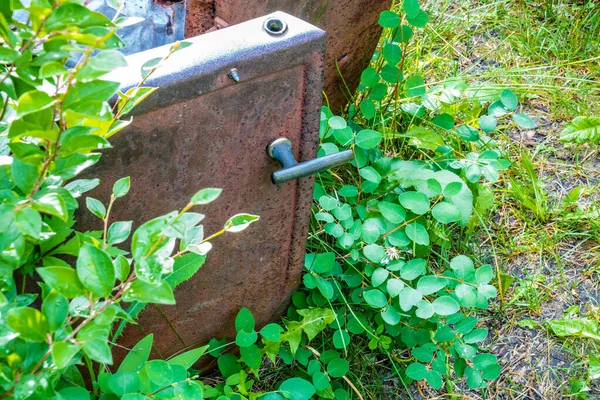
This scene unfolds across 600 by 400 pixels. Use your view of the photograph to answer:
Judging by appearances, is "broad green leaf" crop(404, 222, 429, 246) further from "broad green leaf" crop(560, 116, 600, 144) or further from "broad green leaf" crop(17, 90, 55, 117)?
"broad green leaf" crop(17, 90, 55, 117)

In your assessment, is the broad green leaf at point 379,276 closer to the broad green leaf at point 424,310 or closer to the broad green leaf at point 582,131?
the broad green leaf at point 424,310

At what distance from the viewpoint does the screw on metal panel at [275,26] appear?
144cm

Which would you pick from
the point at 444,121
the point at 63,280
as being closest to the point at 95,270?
the point at 63,280

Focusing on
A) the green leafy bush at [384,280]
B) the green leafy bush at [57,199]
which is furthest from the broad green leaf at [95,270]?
the green leafy bush at [384,280]

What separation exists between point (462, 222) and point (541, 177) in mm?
723

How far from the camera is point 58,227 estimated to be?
1289 mm

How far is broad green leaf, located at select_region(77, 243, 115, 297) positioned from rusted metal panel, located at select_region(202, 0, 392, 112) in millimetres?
1177

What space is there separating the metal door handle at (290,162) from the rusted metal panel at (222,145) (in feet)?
0.07

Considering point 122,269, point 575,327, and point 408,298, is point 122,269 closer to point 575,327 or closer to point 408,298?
point 408,298

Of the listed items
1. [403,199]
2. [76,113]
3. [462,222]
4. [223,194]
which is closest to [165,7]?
[223,194]

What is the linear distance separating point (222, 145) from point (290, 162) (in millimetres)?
157

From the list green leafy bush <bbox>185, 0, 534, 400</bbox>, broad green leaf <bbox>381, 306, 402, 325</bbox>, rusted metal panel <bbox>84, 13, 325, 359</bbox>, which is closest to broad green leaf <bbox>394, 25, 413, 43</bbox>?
green leafy bush <bbox>185, 0, 534, 400</bbox>

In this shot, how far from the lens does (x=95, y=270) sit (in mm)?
945

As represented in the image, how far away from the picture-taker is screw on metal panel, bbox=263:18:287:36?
144 centimetres
